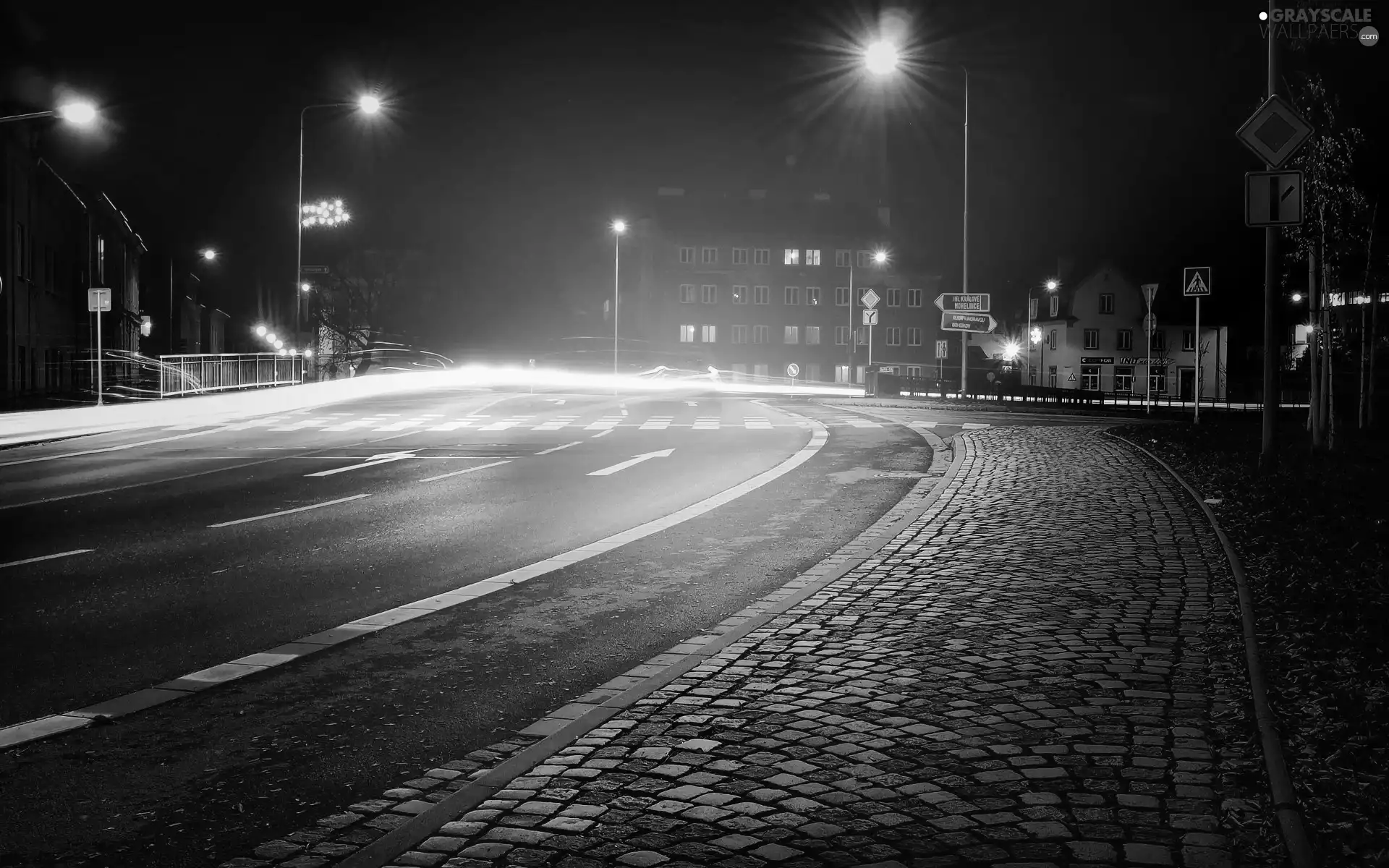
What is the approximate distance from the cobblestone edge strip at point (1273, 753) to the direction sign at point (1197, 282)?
67.9 ft

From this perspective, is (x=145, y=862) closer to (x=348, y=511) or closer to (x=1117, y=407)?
(x=348, y=511)

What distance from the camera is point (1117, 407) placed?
47969mm

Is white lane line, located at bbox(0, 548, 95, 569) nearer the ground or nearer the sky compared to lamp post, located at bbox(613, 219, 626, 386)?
nearer the ground

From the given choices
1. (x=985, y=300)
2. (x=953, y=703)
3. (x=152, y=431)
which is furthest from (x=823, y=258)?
(x=953, y=703)

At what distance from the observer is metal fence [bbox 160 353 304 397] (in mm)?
33344

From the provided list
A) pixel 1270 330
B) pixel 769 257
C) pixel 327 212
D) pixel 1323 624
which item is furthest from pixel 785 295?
pixel 1323 624

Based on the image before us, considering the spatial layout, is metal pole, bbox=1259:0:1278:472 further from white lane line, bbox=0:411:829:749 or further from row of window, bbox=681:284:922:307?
row of window, bbox=681:284:922:307

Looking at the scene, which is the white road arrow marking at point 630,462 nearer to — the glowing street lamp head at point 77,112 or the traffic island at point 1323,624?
the traffic island at point 1323,624

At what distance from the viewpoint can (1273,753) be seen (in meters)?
4.82

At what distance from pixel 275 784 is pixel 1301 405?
179 ft

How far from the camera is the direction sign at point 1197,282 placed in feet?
91.3

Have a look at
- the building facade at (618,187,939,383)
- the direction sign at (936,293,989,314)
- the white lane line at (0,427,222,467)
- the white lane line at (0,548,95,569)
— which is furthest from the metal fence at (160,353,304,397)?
the building facade at (618,187,939,383)

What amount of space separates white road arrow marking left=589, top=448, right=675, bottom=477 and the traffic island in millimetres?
7860

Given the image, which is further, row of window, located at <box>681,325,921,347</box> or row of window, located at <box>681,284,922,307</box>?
row of window, located at <box>681,284,922,307</box>
